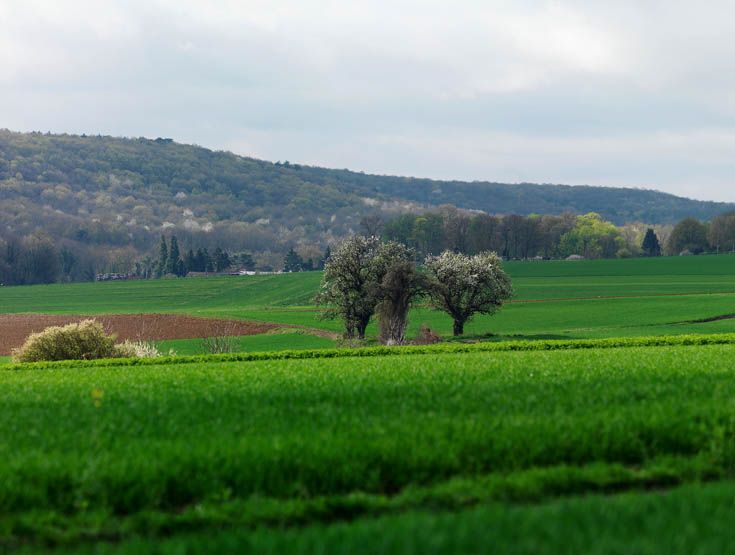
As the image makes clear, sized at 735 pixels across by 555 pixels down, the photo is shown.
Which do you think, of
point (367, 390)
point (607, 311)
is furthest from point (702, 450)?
point (607, 311)

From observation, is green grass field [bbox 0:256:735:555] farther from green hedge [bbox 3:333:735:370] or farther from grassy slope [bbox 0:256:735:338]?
grassy slope [bbox 0:256:735:338]

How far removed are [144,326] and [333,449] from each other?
7819cm

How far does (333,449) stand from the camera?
35.4 ft

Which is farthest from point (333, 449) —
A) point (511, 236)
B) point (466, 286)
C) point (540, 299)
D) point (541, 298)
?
point (511, 236)

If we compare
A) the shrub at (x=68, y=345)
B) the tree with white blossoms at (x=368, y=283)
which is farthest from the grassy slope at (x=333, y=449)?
the tree with white blossoms at (x=368, y=283)

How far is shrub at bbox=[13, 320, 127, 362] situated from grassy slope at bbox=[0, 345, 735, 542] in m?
25.3

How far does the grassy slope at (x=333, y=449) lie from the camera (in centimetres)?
953

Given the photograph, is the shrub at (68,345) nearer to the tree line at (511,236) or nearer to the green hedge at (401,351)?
the green hedge at (401,351)

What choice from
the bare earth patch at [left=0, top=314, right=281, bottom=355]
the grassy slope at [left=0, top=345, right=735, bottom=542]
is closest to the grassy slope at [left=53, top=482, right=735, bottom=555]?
the grassy slope at [left=0, top=345, right=735, bottom=542]

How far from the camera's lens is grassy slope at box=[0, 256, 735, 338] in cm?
7769

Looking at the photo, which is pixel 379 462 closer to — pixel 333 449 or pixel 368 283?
pixel 333 449

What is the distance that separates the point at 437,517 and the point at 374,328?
7226 centimetres

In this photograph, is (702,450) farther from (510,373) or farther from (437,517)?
(510,373)

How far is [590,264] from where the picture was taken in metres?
162
